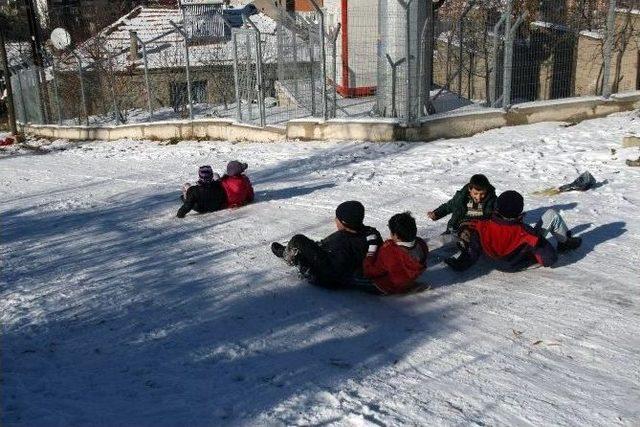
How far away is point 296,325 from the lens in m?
4.00

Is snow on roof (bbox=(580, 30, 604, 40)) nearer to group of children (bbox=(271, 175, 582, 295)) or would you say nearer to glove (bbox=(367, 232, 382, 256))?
group of children (bbox=(271, 175, 582, 295))

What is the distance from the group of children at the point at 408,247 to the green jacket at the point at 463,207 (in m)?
0.01

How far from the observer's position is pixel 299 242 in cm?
471

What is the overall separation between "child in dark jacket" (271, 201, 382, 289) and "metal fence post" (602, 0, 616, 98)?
8152 millimetres

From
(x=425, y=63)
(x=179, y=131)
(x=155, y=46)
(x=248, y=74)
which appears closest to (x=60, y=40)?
(x=155, y=46)

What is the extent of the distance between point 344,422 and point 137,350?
57.4 inches

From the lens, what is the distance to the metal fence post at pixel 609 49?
34.4ft

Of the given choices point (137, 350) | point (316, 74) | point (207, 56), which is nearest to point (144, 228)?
point (137, 350)

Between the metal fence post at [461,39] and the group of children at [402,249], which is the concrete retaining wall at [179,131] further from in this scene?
the group of children at [402,249]

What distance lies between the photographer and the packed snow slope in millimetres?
3021

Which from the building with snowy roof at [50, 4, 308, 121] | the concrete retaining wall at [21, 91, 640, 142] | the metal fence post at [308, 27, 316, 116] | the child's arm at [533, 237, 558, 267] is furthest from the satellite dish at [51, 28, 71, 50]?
the child's arm at [533, 237, 558, 267]

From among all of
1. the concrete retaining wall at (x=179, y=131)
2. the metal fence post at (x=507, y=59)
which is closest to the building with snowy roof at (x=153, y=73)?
the concrete retaining wall at (x=179, y=131)

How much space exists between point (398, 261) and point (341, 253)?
0.46m

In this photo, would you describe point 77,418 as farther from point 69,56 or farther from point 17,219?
point 69,56
